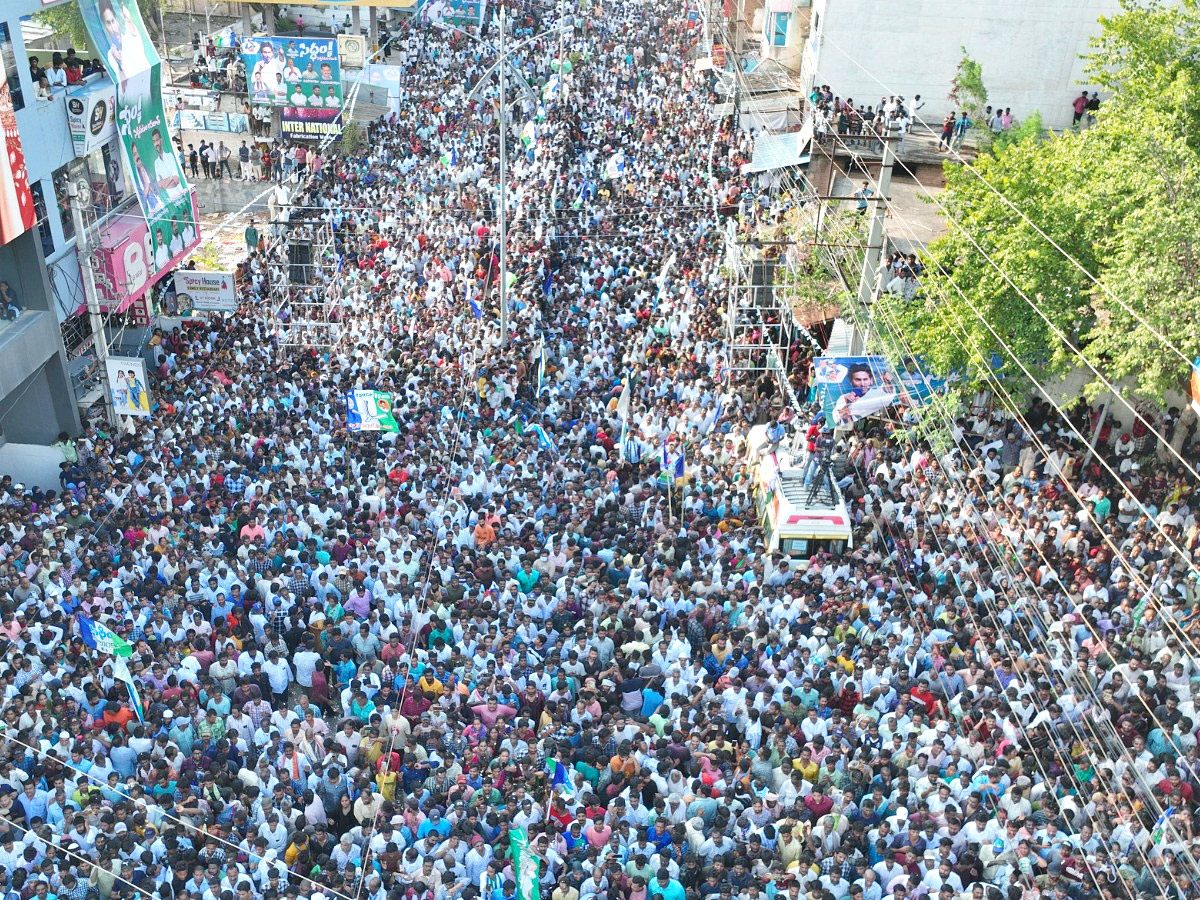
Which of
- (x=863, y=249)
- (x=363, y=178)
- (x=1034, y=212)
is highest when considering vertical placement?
(x=1034, y=212)

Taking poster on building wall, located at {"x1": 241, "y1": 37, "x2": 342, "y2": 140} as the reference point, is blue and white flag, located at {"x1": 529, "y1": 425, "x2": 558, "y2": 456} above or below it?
below

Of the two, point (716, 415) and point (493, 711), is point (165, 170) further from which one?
point (493, 711)

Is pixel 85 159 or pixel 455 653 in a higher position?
pixel 85 159

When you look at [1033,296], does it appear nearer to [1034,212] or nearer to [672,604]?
[1034,212]

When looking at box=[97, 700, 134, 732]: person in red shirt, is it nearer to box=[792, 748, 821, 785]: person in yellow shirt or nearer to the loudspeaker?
box=[792, 748, 821, 785]: person in yellow shirt

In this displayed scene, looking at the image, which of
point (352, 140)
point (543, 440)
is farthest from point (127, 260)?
point (352, 140)

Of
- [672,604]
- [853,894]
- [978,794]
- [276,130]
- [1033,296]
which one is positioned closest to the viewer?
[853,894]

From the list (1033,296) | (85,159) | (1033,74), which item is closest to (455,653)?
(1033,296)

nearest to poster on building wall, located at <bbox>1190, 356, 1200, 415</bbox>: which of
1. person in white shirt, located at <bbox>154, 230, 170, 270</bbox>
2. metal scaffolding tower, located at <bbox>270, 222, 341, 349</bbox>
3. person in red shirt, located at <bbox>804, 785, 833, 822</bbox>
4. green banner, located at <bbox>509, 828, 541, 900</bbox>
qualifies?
person in red shirt, located at <bbox>804, 785, 833, 822</bbox>
